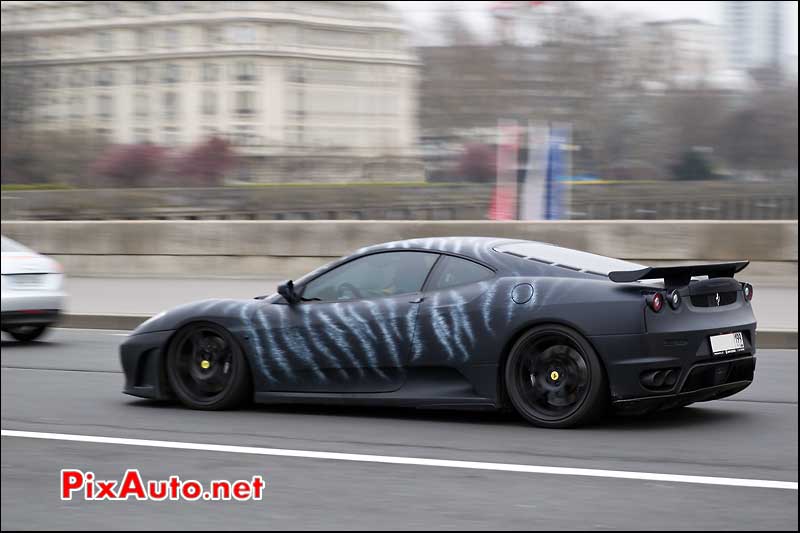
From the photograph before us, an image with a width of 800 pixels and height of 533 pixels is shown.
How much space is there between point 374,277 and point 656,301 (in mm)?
1838

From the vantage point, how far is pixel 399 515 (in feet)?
16.6

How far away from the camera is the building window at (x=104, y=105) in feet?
332

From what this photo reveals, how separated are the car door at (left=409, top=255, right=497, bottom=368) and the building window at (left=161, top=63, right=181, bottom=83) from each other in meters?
97.0

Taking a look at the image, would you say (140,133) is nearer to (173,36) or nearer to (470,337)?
(173,36)

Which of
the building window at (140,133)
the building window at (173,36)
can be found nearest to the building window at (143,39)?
the building window at (173,36)

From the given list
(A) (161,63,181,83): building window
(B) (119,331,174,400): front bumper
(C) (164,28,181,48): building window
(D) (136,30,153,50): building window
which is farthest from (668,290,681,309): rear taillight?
(D) (136,30,153,50): building window

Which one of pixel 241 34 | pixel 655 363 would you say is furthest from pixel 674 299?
pixel 241 34

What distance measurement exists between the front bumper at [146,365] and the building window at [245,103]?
9259 cm

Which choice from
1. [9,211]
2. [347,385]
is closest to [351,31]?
[9,211]

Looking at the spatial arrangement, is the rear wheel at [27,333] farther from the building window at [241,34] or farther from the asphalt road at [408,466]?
the building window at [241,34]

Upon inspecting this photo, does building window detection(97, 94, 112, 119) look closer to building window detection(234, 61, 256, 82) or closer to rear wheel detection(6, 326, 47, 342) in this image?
building window detection(234, 61, 256, 82)

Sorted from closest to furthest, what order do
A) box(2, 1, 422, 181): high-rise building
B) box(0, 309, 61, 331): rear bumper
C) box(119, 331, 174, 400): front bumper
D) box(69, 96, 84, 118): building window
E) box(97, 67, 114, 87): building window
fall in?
box(119, 331, 174, 400): front bumper
box(0, 309, 61, 331): rear bumper
box(2, 1, 422, 181): high-rise building
box(69, 96, 84, 118): building window
box(97, 67, 114, 87): building window

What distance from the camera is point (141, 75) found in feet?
341

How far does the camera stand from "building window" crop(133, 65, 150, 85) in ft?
337
